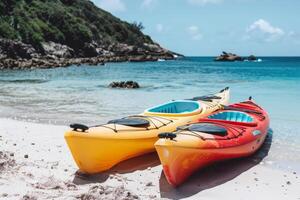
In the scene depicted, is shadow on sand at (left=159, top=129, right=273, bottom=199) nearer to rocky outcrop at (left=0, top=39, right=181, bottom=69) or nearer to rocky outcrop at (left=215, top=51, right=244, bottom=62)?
rocky outcrop at (left=0, top=39, right=181, bottom=69)

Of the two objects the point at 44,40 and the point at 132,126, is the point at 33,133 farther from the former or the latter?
the point at 44,40

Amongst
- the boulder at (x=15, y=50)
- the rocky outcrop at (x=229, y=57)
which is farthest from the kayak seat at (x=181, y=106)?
the rocky outcrop at (x=229, y=57)

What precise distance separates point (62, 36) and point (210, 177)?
49.0 metres

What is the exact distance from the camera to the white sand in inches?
188

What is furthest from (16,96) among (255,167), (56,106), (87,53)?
(87,53)

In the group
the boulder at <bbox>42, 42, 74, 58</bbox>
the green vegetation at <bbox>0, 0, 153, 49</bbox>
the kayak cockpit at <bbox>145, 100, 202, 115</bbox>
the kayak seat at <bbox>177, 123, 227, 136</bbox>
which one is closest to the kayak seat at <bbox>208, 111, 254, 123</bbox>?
the kayak cockpit at <bbox>145, 100, 202, 115</bbox>

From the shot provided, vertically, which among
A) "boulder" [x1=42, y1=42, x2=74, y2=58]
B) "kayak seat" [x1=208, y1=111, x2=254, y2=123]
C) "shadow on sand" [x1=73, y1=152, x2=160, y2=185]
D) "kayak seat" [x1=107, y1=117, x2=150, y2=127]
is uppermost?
"kayak seat" [x1=107, y1=117, x2=150, y2=127]

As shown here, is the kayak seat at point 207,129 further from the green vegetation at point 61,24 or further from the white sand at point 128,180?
the green vegetation at point 61,24

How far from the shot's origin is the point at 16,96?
49.3ft

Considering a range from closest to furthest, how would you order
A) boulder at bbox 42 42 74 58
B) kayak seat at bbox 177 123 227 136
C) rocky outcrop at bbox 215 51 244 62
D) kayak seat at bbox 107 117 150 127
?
kayak seat at bbox 177 123 227 136, kayak seat at bbox 107 117 150 127, boulder at bbox 42 42 74 58, rocky outcrop at bbox 215 51 244 62

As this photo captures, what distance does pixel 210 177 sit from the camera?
5629mm

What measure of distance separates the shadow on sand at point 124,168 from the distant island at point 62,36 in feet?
99.4

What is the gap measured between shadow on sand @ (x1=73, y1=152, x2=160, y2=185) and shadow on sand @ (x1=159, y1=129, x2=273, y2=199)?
20.7 inches

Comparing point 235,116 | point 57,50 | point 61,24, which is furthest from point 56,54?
point 235,116
